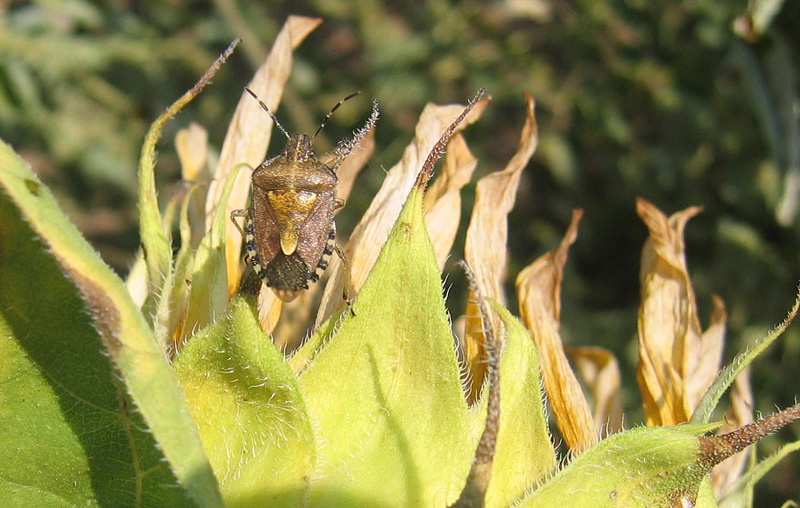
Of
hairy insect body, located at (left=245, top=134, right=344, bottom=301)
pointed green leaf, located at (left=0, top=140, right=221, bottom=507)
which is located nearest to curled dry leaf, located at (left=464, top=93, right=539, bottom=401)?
hairy insect body, located at (left=245, top=134, right=344, bottom=301)

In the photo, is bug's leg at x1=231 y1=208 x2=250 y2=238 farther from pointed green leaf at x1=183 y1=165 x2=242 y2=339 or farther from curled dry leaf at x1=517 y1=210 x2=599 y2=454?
curled dry leaf at x1=517 y1=210 x2=599 y2=454

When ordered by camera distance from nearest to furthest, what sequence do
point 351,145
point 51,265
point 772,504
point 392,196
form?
1. point 51,265
2. point 392,196
3. point 351,145
4. point 772,504

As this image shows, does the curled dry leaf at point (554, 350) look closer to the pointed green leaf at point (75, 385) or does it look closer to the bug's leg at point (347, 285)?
the bug's leg at point (347, 285)

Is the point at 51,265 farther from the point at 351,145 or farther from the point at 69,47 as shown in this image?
the point at 69,47

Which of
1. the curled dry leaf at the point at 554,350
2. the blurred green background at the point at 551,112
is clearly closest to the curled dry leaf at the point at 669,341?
the curled dry leaf at the point at 554,350

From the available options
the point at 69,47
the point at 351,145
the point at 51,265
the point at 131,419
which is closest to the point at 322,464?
the point at 131,419

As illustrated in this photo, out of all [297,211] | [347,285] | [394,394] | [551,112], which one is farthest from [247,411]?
[551,112]
